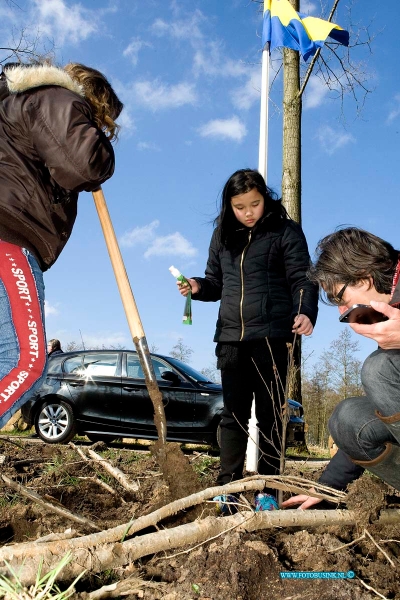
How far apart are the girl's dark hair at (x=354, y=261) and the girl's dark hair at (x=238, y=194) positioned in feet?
3.49

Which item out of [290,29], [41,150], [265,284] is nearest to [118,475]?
[265,284]

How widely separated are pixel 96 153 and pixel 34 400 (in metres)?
7.53

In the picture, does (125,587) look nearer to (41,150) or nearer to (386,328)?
(386,328)

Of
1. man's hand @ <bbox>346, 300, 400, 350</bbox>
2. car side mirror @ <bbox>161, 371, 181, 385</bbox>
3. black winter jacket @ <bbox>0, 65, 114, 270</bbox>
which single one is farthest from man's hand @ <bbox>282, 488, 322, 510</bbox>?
car side mirror @ <bbox>161, 371, 181, 385</bbox>

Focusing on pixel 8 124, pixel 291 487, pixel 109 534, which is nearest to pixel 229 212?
pixel 8 124

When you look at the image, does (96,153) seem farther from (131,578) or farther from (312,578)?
(312,578)

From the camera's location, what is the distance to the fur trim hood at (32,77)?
7.45ft

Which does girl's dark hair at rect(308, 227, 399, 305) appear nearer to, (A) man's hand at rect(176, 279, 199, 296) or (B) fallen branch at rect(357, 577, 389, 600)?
(B) fallen branch at rect(357, 577, 389, 600)

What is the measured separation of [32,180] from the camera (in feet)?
7.61

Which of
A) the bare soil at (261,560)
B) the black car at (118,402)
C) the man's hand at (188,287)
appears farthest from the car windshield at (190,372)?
the bare soil at (261,560)

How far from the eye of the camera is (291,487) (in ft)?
8.01

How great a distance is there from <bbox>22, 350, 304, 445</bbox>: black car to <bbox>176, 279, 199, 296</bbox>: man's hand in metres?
5.08

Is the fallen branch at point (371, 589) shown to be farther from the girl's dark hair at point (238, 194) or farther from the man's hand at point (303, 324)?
the girl's dark hair at point (238, 194)

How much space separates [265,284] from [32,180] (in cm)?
157
